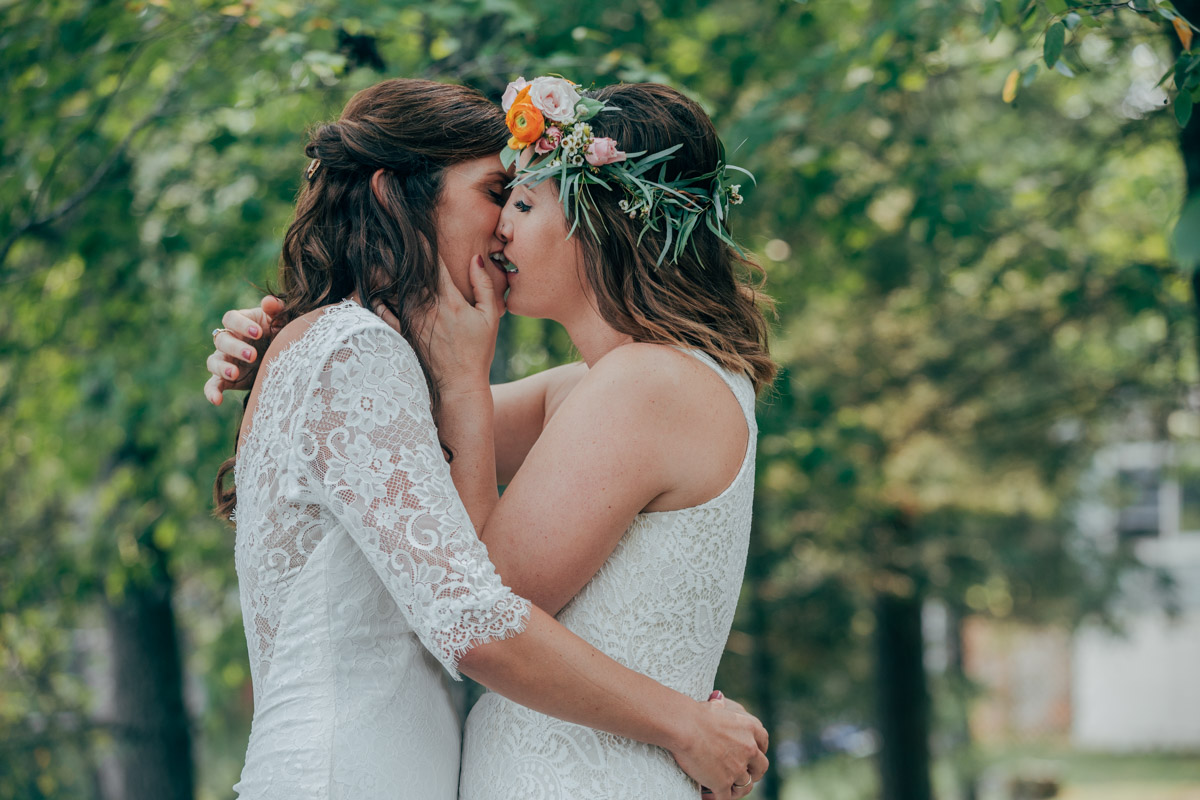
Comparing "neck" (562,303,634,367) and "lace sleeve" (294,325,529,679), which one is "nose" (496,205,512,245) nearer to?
"neck" (562,303,634,367)

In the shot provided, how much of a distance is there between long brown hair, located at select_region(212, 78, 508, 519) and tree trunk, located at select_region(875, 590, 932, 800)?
771cm

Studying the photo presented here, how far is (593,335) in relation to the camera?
7.30 ft

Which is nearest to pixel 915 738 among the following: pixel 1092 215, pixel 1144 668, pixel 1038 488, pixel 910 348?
pixel 1038 488

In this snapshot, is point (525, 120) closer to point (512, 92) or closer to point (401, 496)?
point (512, 92)

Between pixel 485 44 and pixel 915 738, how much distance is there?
7626mm

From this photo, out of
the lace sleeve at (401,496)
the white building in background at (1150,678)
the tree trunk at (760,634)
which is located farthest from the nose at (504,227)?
the white building in background at (1150,678)

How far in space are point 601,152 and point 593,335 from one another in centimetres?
41

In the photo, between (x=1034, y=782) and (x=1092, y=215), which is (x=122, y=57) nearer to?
(x=1092, y=215)

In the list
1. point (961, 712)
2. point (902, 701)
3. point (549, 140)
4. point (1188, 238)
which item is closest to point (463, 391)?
point (549, 140)

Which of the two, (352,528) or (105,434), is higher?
(352,528)

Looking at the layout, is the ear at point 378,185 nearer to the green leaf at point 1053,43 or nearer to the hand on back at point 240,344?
the hand on back at point 240,344

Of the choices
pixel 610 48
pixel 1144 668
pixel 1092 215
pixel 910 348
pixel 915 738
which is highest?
pixel 610 48

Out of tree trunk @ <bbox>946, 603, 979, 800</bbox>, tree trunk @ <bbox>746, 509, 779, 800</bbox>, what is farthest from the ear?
tree trunk @ <bbox>946, 603, 979, 800</bbox>

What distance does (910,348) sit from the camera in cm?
773
